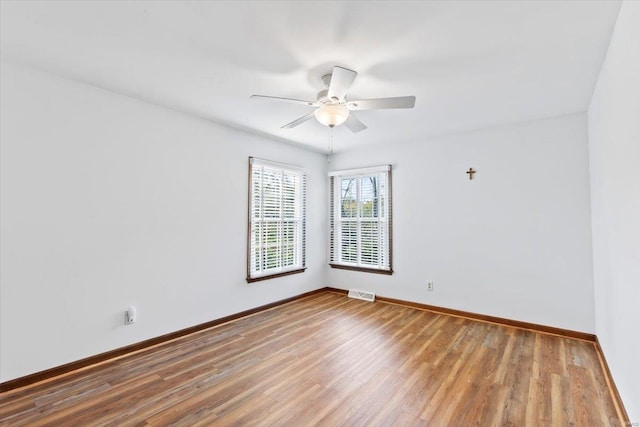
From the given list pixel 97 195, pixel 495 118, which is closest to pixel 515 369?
pixel 495 118

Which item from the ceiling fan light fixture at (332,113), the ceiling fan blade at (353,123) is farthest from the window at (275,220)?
the ceiling fan light fixture at (332,113)

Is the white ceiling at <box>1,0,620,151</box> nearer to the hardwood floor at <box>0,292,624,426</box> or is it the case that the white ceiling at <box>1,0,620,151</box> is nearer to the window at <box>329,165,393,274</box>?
the window at <box>329,165,393,274</box>

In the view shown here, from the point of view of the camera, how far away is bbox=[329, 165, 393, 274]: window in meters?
4.77

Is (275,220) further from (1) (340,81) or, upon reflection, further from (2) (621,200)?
(2) (621,200)

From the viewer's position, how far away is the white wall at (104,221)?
233cm

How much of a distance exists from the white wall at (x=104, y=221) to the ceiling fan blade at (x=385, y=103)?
2.00 m

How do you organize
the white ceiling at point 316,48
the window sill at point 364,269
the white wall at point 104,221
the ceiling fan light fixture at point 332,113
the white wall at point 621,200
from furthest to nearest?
the window sill at point 364,269 < the ceiling fan light fixture at point 332,113 < the white wall at point 104,221 < the white ceiling at point 316,48 < the white wall at point 621,200

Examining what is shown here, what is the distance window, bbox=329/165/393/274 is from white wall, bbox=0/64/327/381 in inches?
76.2

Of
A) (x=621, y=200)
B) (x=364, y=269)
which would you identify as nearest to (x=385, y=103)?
(x=621, y=200)

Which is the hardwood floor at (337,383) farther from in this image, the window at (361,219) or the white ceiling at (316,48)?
the white ceiling at (316,48)

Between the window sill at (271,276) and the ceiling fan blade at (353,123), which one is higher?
the ceiling fan blade at (353,123)

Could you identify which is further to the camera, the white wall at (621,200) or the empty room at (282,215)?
the empty room at (282,215)

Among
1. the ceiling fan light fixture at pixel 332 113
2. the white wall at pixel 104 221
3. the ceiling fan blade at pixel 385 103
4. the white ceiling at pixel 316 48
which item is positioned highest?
the white ceiling at pixel 316 48

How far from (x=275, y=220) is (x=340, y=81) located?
2.67 m
